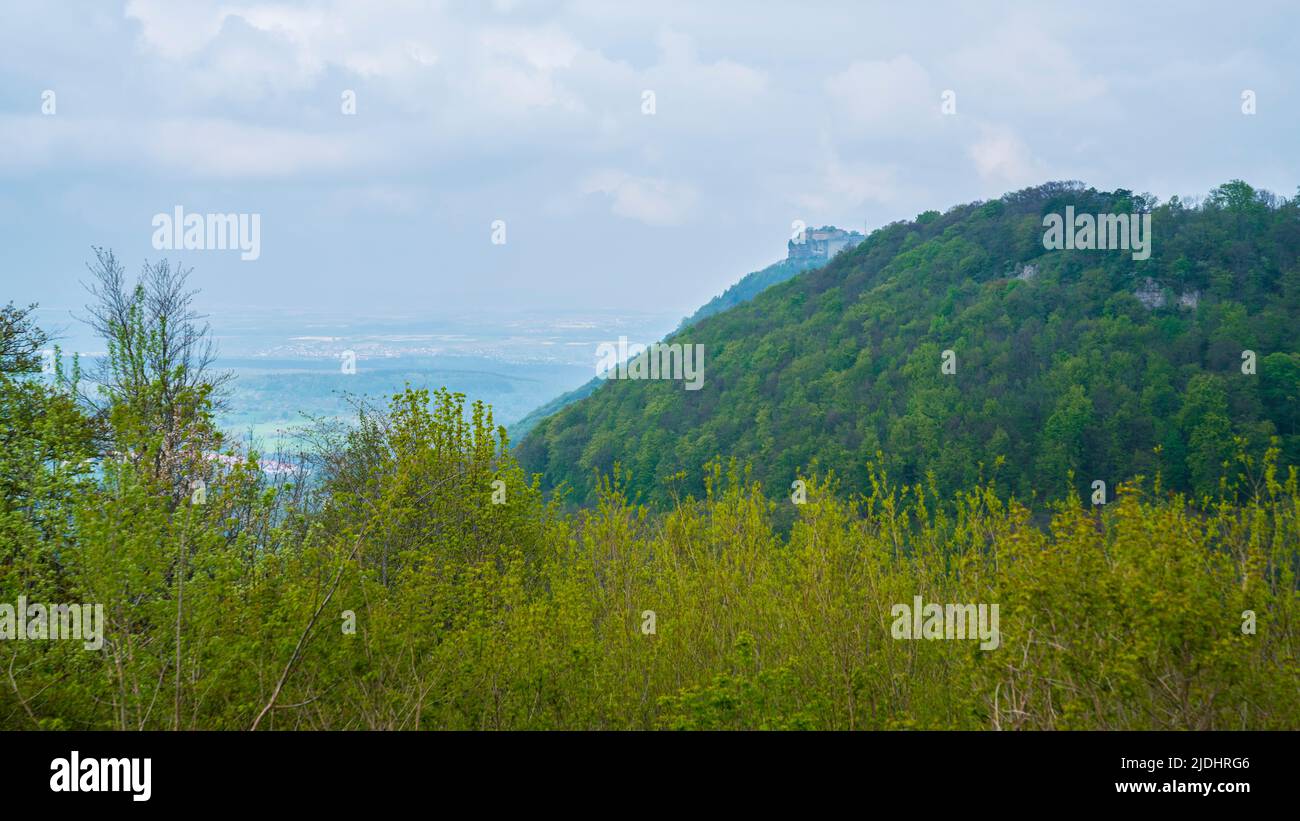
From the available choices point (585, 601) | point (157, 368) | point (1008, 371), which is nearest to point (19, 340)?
point (157, 368)

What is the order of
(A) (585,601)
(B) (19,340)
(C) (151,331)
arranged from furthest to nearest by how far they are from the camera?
(B) (19,340)
(C) (151,331)
(A) (585,601)

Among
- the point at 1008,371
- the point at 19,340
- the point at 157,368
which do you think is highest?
the point at 1008,371

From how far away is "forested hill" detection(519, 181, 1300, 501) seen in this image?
43.4 m

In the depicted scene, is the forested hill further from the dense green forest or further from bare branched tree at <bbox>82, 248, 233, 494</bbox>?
the dense green forest

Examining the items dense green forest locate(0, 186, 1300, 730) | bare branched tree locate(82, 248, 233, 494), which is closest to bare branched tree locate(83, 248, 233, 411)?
bare branched tree locate(82, 248, 233, 494)

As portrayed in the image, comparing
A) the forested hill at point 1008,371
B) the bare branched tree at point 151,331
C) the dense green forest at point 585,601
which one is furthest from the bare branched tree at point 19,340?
the forested hill at point 1008,371

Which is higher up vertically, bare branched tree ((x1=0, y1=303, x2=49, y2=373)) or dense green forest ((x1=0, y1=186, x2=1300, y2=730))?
bare branched tree ((x1=0, y1=303, x2=49, y2=373))

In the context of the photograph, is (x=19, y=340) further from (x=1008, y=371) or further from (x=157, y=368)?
(x=1008, y=371)

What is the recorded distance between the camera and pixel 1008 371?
52938mm

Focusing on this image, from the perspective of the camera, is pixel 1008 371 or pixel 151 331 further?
pixel 1008 371

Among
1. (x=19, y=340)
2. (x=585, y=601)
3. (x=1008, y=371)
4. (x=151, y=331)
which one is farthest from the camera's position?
(x=1008, y=371)

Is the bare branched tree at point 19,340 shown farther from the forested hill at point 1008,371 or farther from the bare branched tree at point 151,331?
the forested hill at point 1008,371
